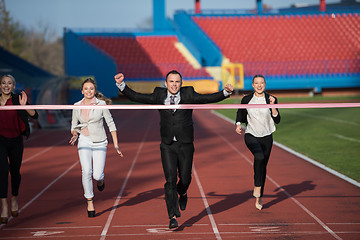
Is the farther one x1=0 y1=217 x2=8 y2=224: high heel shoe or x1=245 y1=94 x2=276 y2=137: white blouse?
x1=245 y1=94 x2=276 y2=137: white blouse

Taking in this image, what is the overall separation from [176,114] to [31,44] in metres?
81.4

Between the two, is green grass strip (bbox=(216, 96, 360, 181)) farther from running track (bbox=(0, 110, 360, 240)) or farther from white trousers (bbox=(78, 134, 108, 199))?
white trousers (bbox=(78, 134, 108, 199))

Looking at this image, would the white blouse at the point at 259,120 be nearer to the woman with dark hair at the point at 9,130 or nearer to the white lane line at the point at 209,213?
the white lane line at the point at 209,213

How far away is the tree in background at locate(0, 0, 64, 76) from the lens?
270 feet

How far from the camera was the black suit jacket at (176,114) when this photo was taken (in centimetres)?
694

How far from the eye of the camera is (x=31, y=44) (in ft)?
278

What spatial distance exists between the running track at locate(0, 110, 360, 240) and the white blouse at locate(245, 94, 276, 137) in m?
1.13

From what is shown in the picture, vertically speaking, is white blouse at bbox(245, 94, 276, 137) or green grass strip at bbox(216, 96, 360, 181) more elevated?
white blouse at bbox(245, 94, 276, 137)

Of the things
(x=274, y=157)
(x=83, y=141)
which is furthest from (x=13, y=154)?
(x=274, y=157)

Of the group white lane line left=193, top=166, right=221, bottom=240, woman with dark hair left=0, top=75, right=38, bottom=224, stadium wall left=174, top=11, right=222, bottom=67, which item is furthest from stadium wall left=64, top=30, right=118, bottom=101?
woman with dark hair left=0, top=75, right=38, bottom=224

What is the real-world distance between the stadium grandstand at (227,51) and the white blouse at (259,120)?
122 ft

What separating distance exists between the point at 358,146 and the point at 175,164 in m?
10.8

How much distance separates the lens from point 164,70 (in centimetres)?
4884

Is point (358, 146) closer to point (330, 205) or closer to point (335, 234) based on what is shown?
point (330, 205)
